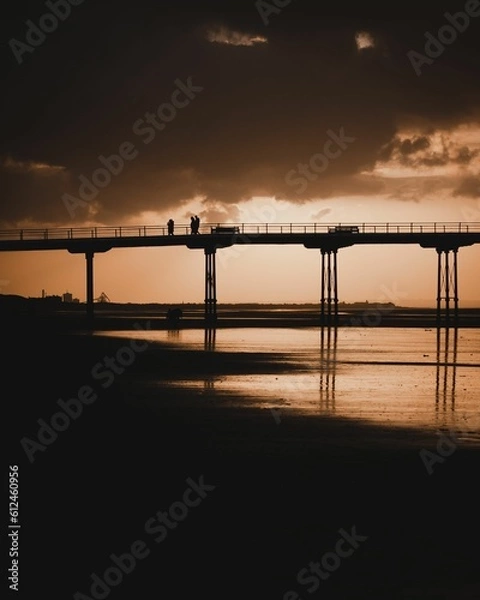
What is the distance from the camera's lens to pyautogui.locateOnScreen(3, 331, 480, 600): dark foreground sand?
7.17 m

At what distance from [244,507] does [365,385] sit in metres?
13.3

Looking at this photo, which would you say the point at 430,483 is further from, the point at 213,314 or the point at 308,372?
the point at 213,314

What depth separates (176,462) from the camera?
38.0ft

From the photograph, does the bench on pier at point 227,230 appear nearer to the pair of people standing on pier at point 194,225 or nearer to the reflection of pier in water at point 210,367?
the pair of people standing on pier at point 194,225

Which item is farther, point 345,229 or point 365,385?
point 345,229

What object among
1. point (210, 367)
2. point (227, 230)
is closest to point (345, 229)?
point (227, 230)

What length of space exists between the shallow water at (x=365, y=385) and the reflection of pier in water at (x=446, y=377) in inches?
0.8

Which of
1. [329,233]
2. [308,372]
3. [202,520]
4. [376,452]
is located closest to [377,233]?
[329,233]

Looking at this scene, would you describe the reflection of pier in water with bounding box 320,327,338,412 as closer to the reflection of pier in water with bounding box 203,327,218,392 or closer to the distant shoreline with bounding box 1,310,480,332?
the reflection of pier in water with bounding box 203,327,218,392

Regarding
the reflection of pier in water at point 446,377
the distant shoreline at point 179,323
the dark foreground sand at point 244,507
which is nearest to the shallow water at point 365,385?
the reflection of pier in water at point 446,377

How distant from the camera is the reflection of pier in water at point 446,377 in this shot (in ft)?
59.0

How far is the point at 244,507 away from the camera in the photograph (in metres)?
9.19

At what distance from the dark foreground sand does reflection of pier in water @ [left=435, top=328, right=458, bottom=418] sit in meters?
3.57

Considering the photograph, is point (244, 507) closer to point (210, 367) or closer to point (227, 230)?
point (210, 367)
